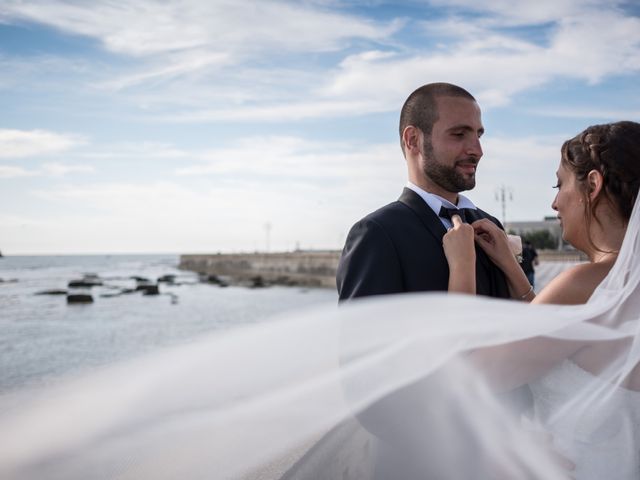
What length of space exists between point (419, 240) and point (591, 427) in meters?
0.83

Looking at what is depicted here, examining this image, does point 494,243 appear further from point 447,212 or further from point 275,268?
point 275,268

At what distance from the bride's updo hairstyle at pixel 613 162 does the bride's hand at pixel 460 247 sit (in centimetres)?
39

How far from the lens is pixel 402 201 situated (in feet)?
7.68

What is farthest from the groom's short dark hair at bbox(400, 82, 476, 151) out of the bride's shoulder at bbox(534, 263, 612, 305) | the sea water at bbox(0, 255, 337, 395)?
the sea water at bbox(0, 255, 337, 395)

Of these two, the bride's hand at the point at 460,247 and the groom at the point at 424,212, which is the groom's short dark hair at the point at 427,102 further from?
the bride's hand at the point at 460,247

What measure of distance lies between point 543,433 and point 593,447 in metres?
0.14

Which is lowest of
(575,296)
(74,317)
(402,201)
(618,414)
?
(74,317)

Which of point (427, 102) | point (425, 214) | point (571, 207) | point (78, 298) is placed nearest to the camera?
point (571, 207)

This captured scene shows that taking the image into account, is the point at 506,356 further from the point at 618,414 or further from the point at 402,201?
the point at 402,201

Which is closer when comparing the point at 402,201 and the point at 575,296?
the point at 575,296

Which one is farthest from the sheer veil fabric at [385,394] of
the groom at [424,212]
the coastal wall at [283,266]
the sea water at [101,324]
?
the coastal wall at [283,266]

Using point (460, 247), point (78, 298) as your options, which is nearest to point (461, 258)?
point (460, 247)

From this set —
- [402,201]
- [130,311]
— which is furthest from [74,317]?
[402,201]

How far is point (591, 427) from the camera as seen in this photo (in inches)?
68.0
